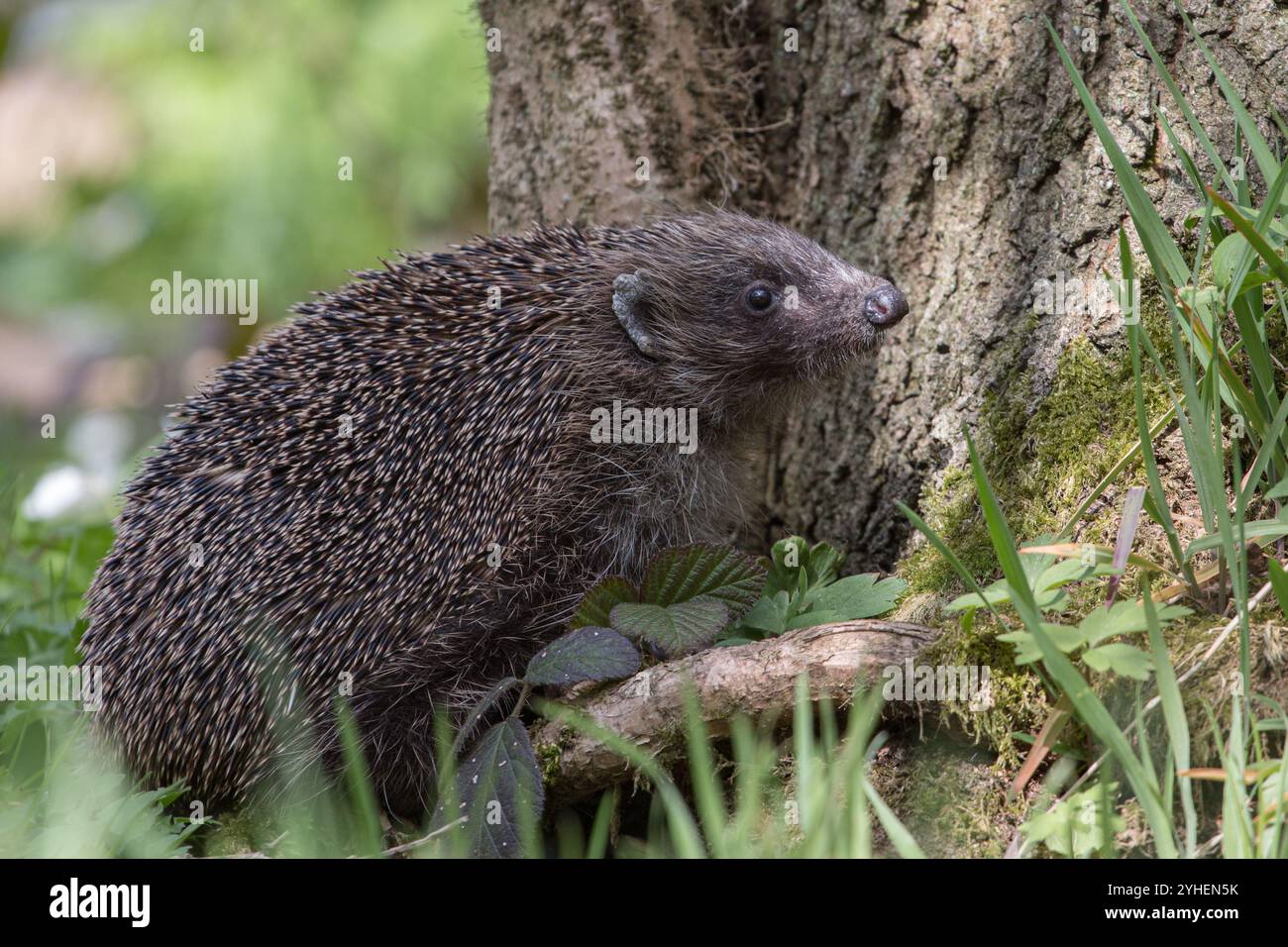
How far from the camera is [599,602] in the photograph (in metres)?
4.83

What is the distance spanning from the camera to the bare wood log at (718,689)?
13.9 feet

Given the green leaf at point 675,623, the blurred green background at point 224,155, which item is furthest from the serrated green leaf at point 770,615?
the blurred green background at point 224,155

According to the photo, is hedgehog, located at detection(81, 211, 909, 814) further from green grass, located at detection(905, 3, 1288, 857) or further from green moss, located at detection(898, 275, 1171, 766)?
green grass, located at detection(905, 3, 1288, 857)

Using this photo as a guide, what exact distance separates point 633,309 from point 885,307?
1123 mm

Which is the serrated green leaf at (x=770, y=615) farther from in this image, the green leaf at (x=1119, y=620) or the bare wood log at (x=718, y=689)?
the green leaf at (x=1119, y=620)

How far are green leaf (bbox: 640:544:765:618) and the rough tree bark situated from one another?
1167 millimetres

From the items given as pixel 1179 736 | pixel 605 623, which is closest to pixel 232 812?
pixel 605 623

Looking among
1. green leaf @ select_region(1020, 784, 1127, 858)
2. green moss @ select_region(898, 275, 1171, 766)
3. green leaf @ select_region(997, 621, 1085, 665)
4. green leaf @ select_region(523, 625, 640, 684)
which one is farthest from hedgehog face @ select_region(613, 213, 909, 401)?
green leaf @ select_region(1020, 784, 1127, 858)

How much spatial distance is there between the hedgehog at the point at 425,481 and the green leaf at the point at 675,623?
1.13ft

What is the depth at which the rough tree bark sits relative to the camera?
193 inches

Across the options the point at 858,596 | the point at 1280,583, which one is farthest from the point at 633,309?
the point at 1280,583

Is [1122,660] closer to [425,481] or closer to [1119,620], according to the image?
[1119,620]

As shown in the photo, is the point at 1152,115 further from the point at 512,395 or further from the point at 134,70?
the point at 134,70
